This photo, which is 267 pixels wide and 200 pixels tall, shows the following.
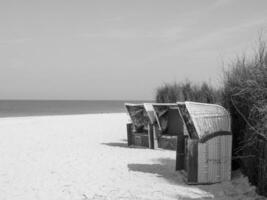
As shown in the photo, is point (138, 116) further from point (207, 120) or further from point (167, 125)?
point (207, 120)

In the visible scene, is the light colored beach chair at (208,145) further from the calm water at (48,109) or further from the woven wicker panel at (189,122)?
the calm water at (48,109)

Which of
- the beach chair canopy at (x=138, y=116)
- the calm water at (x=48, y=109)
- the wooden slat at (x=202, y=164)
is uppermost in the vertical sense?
the beach chair canopy at (x=138, y=116)

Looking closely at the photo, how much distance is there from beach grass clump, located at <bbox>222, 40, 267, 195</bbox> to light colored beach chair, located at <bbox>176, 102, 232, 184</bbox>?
1.00ft

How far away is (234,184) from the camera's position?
6.94 meters

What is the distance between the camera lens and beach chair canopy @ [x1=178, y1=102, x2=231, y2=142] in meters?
6.96

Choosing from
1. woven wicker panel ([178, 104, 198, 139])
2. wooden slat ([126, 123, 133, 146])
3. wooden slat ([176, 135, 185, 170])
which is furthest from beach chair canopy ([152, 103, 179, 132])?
woven wicker panel ([178, 104, 198, 139])

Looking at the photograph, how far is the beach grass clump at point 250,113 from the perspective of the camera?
231 inches

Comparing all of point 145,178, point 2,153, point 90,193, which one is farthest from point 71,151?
point 90,193

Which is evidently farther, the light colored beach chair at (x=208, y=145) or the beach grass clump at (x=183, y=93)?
the beach grass clump at (x=183, y=93)

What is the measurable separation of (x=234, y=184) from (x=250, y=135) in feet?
3.24

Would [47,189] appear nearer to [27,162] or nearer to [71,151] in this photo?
[27,162]

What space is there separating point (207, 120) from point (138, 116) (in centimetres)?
569

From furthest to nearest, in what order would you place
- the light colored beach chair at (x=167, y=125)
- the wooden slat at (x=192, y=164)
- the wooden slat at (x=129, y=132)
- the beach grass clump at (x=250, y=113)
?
the wooden slat at (x=129, y=132) < the light colored beach chair at (x=167, y=125) < the wooden slat at (x=192, y=164) < the beach grass clump at (x=250, y=113)

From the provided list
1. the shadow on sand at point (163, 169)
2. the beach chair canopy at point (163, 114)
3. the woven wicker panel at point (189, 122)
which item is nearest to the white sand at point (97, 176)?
the shadow on sand at point (163, 169)
